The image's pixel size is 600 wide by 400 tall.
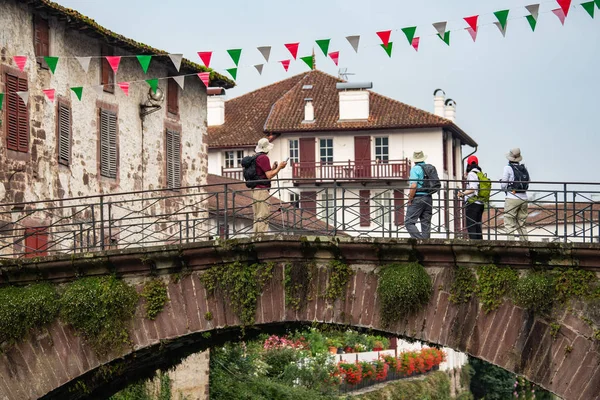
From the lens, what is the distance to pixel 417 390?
2270 inches

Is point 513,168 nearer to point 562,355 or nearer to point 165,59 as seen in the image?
point 562,355

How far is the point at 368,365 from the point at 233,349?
1174 cm

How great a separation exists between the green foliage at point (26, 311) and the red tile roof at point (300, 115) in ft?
120

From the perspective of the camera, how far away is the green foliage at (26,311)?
25797 mm

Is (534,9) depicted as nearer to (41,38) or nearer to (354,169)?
(41,38)

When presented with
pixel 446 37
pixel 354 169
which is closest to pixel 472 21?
pixel 446 37

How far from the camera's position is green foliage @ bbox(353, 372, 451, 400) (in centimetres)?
5350

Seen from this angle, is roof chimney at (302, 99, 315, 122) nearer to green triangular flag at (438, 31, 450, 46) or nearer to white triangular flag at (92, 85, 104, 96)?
white triangular flag at (92, 85, 104, 96)

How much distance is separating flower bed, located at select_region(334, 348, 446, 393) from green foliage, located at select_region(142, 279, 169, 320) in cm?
2427

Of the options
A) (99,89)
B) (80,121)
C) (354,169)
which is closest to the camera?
(80,121)

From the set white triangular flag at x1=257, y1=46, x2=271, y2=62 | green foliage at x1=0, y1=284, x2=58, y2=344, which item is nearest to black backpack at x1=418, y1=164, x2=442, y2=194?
white triangular flag at x1=257, y1=46, x2=271, y2=62

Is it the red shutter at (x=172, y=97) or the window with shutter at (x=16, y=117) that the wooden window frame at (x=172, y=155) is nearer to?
the red shutter at (x=172, y=97)

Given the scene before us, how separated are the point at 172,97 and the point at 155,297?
567 inches

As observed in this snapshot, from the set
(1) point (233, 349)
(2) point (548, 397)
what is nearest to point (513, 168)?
(1) point (233, 349)
